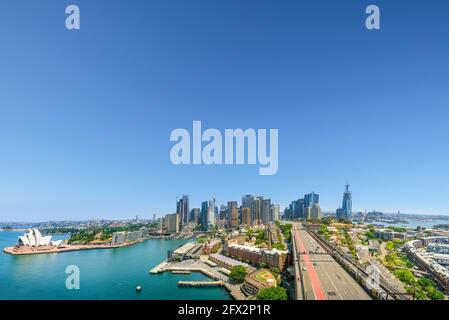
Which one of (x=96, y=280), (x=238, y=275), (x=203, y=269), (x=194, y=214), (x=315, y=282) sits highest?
(x=315, y=282)

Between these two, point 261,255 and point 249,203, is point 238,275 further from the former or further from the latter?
point 249,203

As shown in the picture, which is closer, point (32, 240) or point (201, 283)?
point (201, 283)

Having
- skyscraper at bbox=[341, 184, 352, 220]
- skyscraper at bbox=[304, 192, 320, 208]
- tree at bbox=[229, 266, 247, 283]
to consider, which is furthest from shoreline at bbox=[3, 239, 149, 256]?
skyscraper at bbox=[341, 184, 352, 220]

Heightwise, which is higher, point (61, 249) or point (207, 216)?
point (207, 216)

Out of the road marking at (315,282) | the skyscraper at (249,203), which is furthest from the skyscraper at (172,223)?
the road marking at (315,282)

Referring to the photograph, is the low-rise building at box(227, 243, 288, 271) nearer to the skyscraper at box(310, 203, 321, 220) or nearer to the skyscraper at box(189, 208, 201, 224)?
the skyscraper at box(310, 203, 321, 220)

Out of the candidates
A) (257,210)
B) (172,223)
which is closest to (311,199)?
(257,210)
